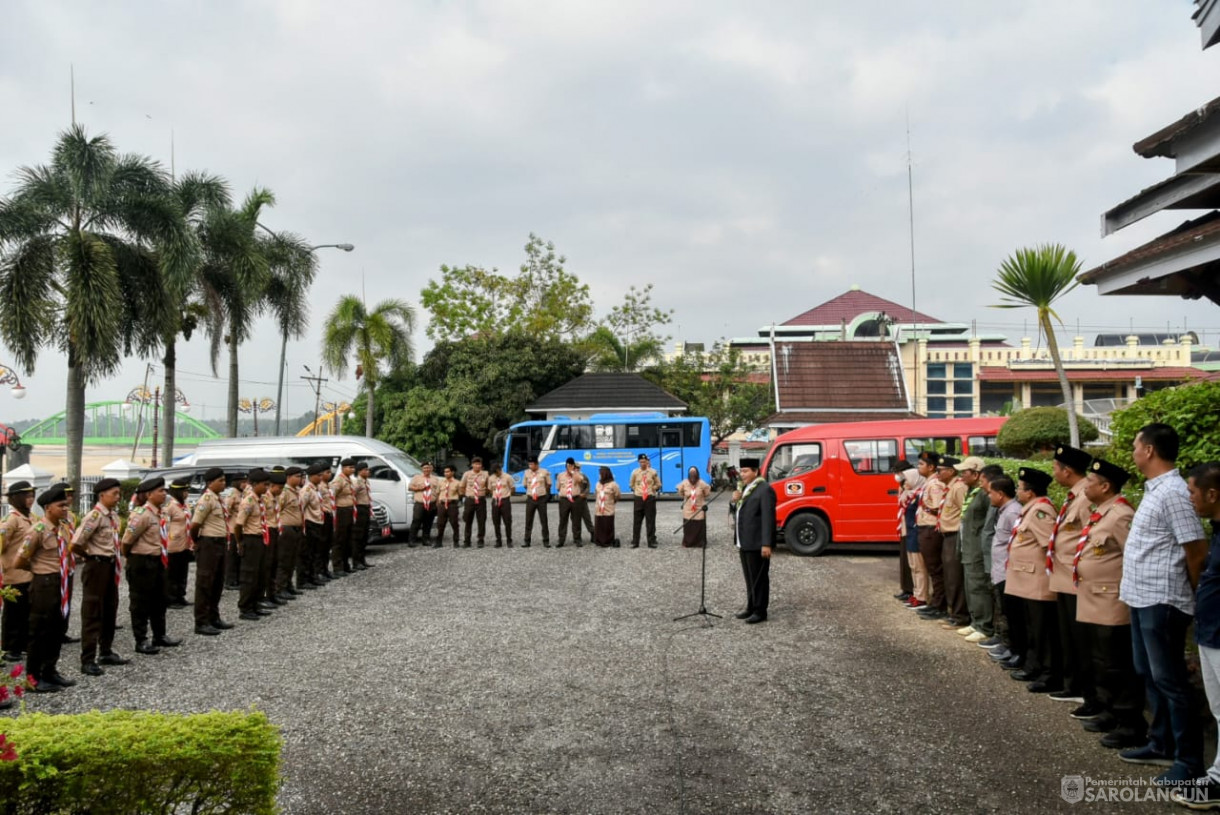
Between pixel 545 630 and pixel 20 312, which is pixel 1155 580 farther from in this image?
pixel 20 312

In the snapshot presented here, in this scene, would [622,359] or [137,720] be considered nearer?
[137,720]

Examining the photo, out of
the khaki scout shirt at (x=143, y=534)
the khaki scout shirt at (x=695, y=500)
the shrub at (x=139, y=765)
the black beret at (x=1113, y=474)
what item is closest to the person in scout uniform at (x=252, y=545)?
the khaki scout shirt at (x=143, y=534)

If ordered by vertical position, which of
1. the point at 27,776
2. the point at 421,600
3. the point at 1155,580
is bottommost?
the point at 421,600

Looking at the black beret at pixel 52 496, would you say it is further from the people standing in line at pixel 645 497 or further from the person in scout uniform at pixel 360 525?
the people standing in line at pixel 645 497

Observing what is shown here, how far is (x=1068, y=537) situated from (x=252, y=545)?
27.3 ft

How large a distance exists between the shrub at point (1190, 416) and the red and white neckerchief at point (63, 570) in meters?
8.19

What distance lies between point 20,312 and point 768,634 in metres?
14.8

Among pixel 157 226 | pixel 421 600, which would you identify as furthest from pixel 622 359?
pixel 421 600

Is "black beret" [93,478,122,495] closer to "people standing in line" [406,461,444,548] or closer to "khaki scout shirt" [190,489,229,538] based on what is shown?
"khaki scout shirt" [190,489,229,538]

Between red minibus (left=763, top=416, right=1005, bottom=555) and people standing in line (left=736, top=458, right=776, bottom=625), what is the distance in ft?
16.3

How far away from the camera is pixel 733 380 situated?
3750 cm

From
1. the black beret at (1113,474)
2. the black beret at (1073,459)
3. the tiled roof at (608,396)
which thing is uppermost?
the tiled roof at (608,396)

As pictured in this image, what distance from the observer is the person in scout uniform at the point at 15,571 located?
6.99 metres

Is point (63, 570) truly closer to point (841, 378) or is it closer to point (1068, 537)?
point (1068, 537)
